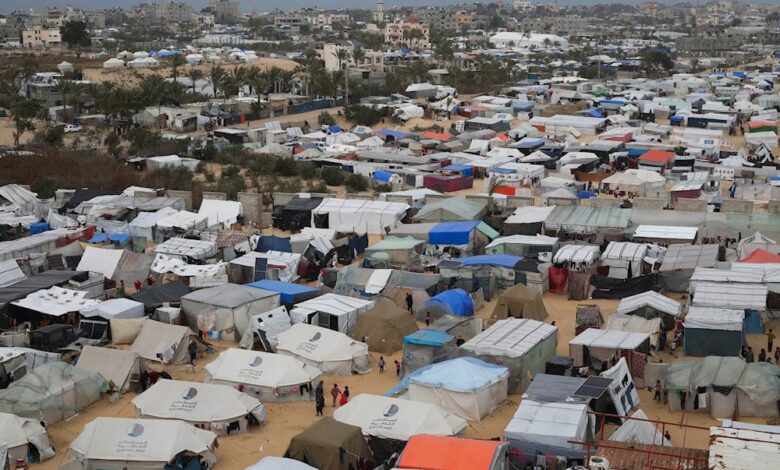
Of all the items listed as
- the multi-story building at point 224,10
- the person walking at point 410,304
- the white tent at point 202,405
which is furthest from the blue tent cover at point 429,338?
the multi-story building at point 224,10

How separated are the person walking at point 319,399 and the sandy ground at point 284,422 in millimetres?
94

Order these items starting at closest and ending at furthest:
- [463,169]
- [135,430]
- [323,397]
Result: [135,430] < [323,397] < [463,169]

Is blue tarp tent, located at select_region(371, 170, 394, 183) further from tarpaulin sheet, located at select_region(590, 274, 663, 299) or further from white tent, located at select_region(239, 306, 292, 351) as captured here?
white tent, located at select_region(239, 306, 292, 351)

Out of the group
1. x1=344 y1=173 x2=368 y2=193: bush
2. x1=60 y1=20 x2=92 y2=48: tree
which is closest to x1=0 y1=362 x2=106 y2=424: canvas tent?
x1=344 y1=173 x2=368 y2=193: bush

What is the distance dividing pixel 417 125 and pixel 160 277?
1043 inches

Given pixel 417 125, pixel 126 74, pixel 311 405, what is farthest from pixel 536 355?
pixel 126 74

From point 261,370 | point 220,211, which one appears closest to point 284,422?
point 261,370

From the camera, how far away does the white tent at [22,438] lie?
36.4ft

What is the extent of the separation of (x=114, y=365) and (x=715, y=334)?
866cm

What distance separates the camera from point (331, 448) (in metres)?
10.5

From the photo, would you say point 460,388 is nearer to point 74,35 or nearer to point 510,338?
point 510,338

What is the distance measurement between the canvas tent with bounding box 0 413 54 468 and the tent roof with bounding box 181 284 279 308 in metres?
4.41

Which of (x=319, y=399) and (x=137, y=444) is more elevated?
(x=137, y=444)

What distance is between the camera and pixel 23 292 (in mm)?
16344
